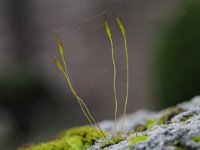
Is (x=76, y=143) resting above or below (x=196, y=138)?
below

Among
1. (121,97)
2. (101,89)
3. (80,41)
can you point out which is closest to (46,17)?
(80,41)

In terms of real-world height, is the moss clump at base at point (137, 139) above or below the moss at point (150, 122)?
above

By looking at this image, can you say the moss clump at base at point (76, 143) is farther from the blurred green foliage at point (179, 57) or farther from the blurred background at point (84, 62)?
the blurred green foliage at point (179, 57)

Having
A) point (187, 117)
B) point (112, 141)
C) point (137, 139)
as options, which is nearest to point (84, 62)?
point (187, 117)

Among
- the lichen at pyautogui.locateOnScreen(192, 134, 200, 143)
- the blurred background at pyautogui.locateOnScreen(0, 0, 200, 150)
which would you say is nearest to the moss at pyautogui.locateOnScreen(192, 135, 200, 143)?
the lichen at pyautogui.locateOnScreen(192, 134, 200, 143)

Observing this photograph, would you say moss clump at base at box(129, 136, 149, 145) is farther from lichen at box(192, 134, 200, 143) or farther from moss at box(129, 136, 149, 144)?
lichen at box(192, 134, 200, 143)

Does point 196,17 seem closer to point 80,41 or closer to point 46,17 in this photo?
point 80,41

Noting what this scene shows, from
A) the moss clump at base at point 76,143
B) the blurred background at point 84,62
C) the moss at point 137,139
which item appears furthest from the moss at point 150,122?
the blurred background at point 84,62

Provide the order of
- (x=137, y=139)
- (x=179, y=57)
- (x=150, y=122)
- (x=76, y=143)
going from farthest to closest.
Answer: (x=179, y=57) < (x=150, y=122) < (x=76, y=143) < (x=137, y=139)

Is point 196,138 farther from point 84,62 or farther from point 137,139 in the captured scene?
point 84,62
